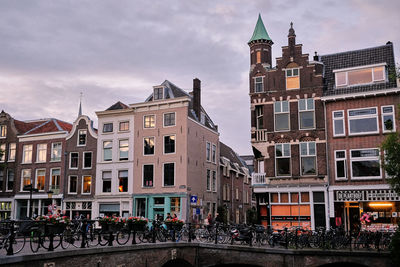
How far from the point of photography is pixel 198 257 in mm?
22312

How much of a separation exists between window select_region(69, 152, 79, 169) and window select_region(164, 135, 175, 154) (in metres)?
9.17

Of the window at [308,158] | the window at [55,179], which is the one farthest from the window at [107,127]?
the window at [308,158]

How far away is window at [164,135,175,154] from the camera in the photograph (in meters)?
35.5

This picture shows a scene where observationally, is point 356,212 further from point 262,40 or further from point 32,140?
point 32,140

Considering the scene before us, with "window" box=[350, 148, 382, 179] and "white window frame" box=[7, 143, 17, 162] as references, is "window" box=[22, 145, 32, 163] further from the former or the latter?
"window" box=[350, 148, 382, 179]

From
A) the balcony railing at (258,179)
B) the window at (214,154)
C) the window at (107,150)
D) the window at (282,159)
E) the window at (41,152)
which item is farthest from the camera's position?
the window at (41,152)

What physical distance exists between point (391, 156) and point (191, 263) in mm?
11439

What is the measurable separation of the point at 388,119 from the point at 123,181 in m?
21.9

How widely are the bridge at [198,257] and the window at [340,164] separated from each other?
7.09 m

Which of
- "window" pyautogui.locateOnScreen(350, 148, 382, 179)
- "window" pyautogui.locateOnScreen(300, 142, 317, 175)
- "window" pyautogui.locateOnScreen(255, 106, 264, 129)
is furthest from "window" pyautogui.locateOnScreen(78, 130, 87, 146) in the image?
"window" pyautogui.locateOnScreen(350, 148, 382, 179)

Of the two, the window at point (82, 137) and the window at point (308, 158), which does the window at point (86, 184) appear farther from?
the window at point (308, 158)

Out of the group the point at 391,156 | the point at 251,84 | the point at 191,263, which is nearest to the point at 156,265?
the point at 191,263

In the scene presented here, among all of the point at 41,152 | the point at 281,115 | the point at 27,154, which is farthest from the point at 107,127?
the point at 281,115

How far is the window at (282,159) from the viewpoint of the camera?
2909 centimetres
